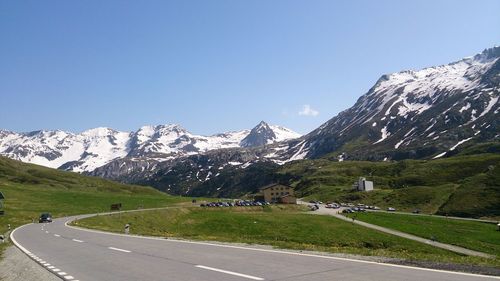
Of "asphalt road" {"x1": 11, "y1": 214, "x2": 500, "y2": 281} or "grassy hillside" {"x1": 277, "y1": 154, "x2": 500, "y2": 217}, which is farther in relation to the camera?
"grassy hillside" {"x1": 277, "y1": 154, "x2": 500, "y2": 217}

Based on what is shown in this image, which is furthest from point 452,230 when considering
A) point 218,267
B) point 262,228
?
point 218,267

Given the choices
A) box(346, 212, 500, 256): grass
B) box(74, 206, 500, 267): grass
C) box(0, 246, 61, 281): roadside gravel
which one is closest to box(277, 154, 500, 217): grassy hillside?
box(346, 212, 500, 256): grass

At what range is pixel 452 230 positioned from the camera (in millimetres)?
85062

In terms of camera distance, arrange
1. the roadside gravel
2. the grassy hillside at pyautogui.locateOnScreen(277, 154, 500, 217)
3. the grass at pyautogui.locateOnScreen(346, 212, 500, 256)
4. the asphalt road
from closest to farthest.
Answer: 1. the asphalt road
2. the roadside gravel
3. the grass at pyautogui.locateOnScreen(346, 212, 500, 256)
4. the grassy hillside at pyautogui.locateOnScreen(277, 154, 500, 217)

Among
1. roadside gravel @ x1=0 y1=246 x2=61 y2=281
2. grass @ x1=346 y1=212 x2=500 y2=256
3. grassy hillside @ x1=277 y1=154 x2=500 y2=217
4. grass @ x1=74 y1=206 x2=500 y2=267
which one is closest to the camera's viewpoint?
roadside gravel @ x1=0 y1=246 x2=61 y2=281

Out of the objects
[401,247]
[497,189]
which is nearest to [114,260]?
[401,247]

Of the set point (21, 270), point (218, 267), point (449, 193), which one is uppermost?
point (449, 193)

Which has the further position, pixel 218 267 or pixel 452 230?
pixel 452 230

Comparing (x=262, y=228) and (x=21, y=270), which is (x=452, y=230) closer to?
(x=262, y=228)

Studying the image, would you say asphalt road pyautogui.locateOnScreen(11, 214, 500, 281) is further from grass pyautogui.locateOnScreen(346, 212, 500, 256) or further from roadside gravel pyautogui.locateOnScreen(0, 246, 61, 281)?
grass pyautogui.locateOnScreen(346, 212, 500, 256)

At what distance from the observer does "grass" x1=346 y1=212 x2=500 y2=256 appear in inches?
2749

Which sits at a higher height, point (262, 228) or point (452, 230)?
point (452, 230)

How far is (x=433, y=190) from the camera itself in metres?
148

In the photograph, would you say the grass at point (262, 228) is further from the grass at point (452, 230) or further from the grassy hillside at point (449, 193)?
the grassy hillside at point (449, 193)
